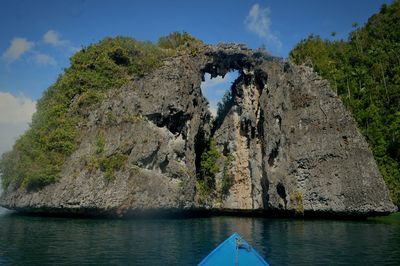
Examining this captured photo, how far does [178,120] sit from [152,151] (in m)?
5.72

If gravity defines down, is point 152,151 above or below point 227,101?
below

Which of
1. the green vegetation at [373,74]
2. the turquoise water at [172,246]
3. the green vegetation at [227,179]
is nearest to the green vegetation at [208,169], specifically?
the green vegetation at [227,179]

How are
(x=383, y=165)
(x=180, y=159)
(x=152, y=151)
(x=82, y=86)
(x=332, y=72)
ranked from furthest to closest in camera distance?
(x=332, y=72)
(x=383, y=165)
(x=82, y=86)
(x=180, y=159)
(x=152, y=151)

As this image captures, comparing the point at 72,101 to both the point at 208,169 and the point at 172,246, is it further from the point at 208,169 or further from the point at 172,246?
the point at 172,246

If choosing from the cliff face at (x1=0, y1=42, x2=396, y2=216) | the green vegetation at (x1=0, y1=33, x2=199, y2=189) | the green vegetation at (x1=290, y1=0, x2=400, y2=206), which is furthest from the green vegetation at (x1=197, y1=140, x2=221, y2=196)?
the green vegetation at (x1=290, y1=0, x2=400, y2=206)

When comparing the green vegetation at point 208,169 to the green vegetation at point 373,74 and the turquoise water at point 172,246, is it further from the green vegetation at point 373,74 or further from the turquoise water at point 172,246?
the turquoise water at point 172,246

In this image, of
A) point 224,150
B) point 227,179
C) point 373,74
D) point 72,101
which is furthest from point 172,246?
point 373,74

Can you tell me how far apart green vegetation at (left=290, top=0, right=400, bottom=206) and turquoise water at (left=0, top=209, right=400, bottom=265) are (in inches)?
902

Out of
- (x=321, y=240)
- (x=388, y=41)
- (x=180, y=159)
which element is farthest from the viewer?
(x=388, y=41)

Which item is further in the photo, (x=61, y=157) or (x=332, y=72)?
(x=332, y=72)

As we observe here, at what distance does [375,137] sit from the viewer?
45812mm

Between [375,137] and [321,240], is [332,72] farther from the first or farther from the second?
[321,240]

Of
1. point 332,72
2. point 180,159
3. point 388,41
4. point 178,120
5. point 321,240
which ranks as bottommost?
point 321,240

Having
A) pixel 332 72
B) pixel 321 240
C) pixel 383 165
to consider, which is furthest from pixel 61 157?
pixel 332 72
